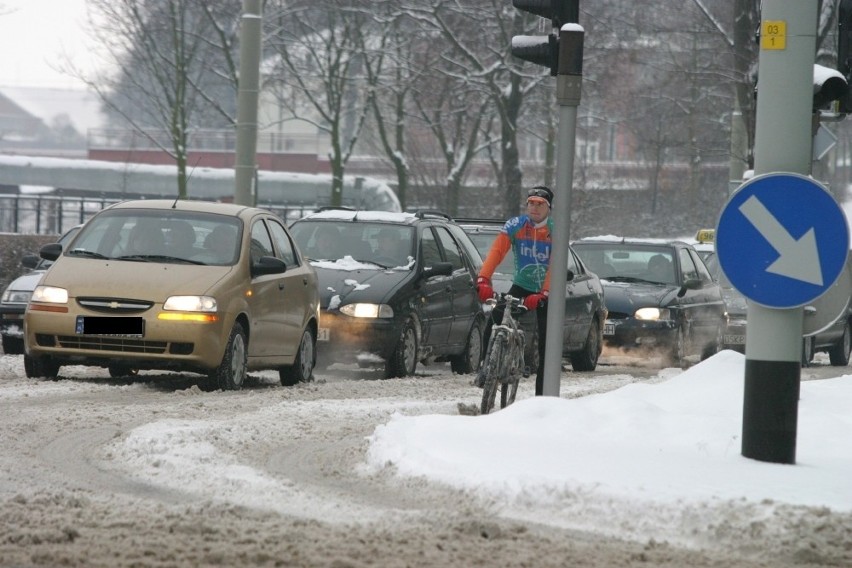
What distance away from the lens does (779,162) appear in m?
7.97

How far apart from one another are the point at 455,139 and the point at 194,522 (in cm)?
3599

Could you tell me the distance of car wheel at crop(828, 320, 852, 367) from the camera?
955 inches

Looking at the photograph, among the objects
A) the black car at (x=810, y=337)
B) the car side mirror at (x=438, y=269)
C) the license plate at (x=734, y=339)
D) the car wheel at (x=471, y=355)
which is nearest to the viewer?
the car side mirror at (x=438, y=269)

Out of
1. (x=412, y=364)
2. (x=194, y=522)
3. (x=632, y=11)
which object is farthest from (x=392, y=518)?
(x=632, y=11)

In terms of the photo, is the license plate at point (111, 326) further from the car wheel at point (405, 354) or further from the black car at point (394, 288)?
the car wheel at point (405, 354)

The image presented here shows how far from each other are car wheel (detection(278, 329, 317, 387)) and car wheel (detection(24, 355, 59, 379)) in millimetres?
2222

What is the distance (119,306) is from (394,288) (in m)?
3.74

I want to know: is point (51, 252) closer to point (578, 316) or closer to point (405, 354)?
point (405, 354)

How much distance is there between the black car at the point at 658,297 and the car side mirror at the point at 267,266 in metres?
7.46

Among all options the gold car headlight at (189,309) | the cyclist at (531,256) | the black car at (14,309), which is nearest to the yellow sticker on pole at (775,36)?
the cyclist at (531,256)

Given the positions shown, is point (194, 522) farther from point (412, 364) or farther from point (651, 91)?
point (651, 91)

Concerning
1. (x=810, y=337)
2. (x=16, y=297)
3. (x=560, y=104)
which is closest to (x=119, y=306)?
(x=560, y=104)

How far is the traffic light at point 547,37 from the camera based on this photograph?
391 inches

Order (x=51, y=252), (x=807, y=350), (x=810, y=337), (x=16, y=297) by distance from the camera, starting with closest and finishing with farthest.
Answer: (x=51, y=252) < (x=16, y=297) < (x=810, y=337) < (x=807, y=350)
